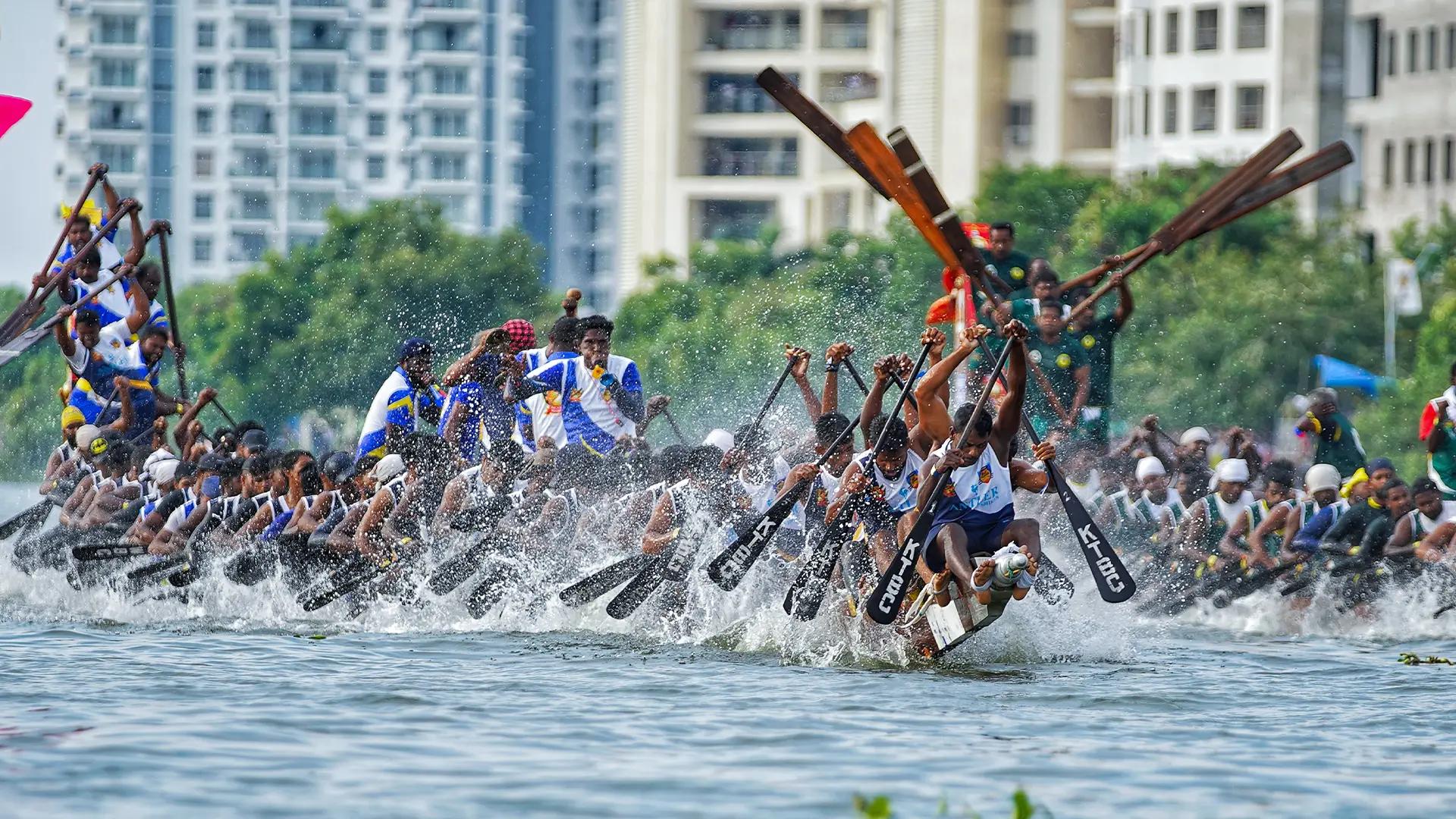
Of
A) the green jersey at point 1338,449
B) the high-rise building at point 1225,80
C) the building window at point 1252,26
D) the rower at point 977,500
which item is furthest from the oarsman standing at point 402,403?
the building window at point 1252,26

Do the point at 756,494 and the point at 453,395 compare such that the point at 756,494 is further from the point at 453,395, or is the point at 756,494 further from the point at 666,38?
the point at 666,38

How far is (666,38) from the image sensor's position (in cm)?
8500

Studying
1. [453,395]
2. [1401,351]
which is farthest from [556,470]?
[1401,351]

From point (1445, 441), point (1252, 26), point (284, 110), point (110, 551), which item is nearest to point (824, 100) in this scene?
point (1252, 26)

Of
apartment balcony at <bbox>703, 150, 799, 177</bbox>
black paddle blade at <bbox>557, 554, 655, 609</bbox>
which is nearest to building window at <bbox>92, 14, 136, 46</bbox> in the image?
apartment balcony at <bbox>703, 150, 799, 177</bbox>

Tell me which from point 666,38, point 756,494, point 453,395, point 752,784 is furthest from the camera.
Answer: point 666,38

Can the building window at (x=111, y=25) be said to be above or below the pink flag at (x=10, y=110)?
above

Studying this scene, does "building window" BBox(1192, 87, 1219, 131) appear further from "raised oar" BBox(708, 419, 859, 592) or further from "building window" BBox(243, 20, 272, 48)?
"building window" BBox(243, 20, 272, 48)

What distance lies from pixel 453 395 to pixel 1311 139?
42940mm

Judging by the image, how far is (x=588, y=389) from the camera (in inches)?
746

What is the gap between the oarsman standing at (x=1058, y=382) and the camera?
21.5 metres

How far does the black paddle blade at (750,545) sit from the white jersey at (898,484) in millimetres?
500

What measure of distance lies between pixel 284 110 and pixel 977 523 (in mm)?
92436

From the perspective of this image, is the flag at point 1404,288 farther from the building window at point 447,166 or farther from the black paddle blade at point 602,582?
the building window at point 447,166
